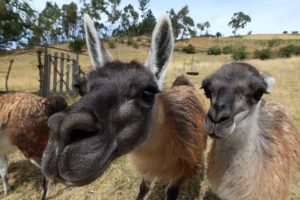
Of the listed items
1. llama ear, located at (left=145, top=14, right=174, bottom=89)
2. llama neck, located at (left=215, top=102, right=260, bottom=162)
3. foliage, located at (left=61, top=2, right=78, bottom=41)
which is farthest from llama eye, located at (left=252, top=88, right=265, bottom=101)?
foliage, located at (left=61, top=2, right=78, bottom=41)

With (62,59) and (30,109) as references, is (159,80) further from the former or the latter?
(62,59)

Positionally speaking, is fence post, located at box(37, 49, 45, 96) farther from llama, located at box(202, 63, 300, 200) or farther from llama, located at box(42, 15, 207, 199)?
llama, located at box(202, 63, 300, 200)

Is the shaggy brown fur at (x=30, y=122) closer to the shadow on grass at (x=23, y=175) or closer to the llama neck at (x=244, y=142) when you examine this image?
the shadow on grass at (x=23, y=175)

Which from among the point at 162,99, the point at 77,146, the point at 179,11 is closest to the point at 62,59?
the point at 162,99

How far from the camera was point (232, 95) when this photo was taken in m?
3.85

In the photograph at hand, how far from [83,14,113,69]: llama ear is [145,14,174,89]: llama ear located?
23.3 inches

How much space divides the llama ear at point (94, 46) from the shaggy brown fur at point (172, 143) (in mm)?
893

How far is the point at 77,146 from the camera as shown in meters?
2.58

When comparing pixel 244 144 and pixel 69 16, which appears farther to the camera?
pixel 69 16

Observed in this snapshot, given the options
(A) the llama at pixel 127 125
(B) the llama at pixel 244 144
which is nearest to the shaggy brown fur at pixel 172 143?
(A) the llama at pixel 127 125

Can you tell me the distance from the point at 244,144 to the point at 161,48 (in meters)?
1.71

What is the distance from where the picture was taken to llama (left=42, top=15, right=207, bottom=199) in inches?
103

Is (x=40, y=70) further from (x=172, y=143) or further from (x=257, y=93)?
(x=257, y=93)

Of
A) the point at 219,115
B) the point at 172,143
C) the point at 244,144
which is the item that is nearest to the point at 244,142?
the point at 244,144
